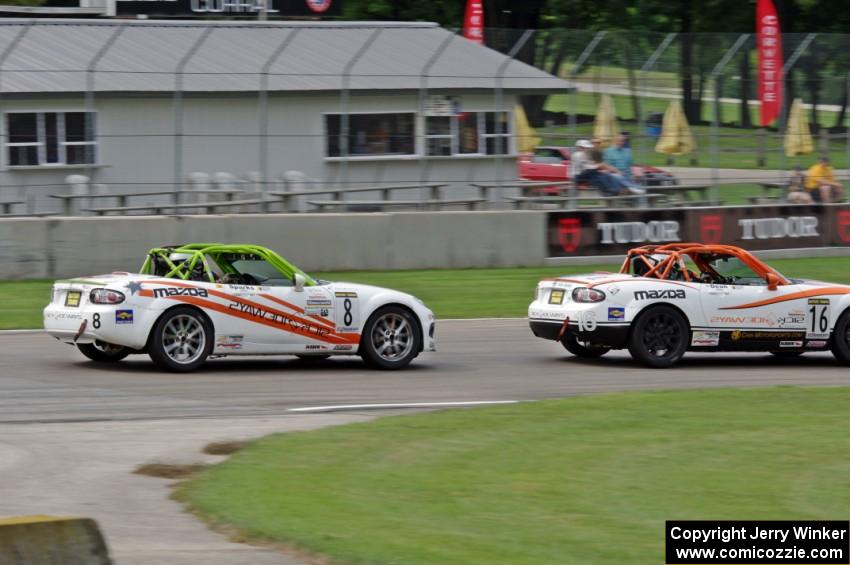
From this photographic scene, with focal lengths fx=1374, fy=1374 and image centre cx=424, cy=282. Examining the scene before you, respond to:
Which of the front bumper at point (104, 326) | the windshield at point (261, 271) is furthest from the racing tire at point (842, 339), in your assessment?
the front bumper at point (104, 326)

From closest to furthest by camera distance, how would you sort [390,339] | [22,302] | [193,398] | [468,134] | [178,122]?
1. [193,398]
2. [390,339]
3. [22,302]
4. [178,122]
5. [468,134]

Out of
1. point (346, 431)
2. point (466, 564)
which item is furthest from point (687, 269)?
point (466, 564)

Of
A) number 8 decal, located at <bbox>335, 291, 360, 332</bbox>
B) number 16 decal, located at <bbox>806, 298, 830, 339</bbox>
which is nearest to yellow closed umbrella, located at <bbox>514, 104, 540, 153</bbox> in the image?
number 16 decal, located at <bbox>806, 298, 830, 339</bbox>

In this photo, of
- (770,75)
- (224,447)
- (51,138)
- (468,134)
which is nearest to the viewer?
(224,447)

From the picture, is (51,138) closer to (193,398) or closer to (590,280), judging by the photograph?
(590,280)

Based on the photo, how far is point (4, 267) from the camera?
21.2 metres

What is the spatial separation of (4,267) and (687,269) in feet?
36.6

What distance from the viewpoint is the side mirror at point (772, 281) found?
15.1 meters

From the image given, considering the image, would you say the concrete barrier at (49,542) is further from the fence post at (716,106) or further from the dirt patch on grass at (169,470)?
the fence post at (716,106)

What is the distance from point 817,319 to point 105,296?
770cm

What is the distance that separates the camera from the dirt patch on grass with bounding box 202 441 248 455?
9.60 metres

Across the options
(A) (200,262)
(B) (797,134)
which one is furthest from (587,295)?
(B) (797,134)

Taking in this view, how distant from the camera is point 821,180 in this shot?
2792 cm

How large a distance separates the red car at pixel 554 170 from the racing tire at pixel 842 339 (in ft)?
34.6
